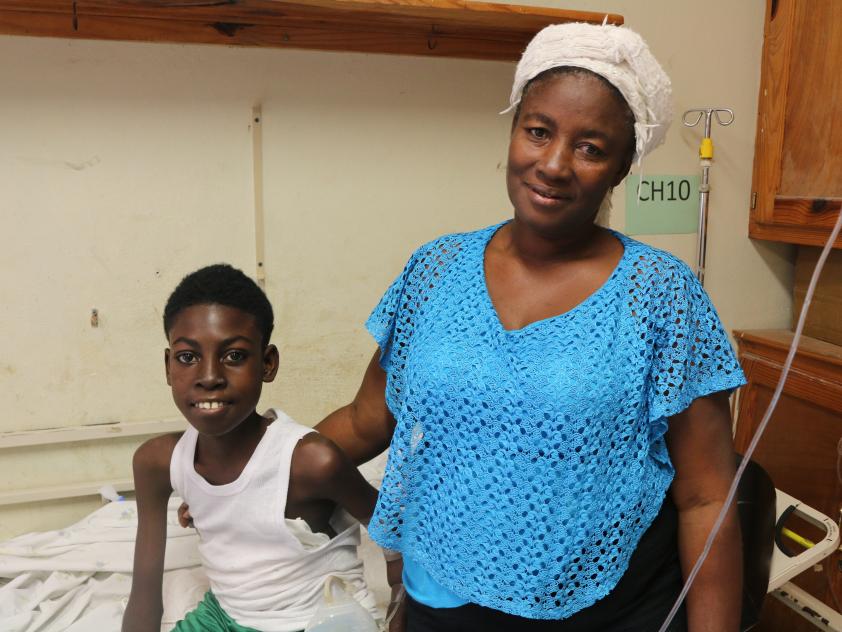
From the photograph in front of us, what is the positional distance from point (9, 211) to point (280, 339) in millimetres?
725

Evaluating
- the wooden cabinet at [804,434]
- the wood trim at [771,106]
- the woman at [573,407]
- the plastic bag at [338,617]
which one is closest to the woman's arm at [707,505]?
the woman at [573,407]

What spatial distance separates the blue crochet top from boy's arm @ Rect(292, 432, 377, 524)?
25cm

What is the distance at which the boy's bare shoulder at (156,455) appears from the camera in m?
1.27

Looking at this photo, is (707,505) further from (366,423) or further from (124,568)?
(124,568)

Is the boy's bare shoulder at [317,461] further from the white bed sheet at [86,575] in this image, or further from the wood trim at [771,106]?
the wood trim at [771,106]

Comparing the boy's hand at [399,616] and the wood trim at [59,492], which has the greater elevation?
the boy's hand at [399,616]

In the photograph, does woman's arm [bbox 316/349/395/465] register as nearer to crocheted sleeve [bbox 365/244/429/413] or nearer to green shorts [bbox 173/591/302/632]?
crocheted sleeve [bbox 365/244/429/413]

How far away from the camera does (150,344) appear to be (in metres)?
1.92

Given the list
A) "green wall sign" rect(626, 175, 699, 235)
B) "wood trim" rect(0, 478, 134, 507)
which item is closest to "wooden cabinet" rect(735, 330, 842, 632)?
"green wall sign" rect(626, 175, 699, 235)

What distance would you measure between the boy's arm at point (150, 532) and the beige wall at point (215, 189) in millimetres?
689

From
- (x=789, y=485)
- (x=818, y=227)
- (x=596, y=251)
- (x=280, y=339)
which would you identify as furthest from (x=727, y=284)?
(x=596, y=251)

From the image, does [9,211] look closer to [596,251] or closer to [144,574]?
[144,574]

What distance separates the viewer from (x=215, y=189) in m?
1.90

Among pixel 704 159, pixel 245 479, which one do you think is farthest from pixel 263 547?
pixel 704 159
